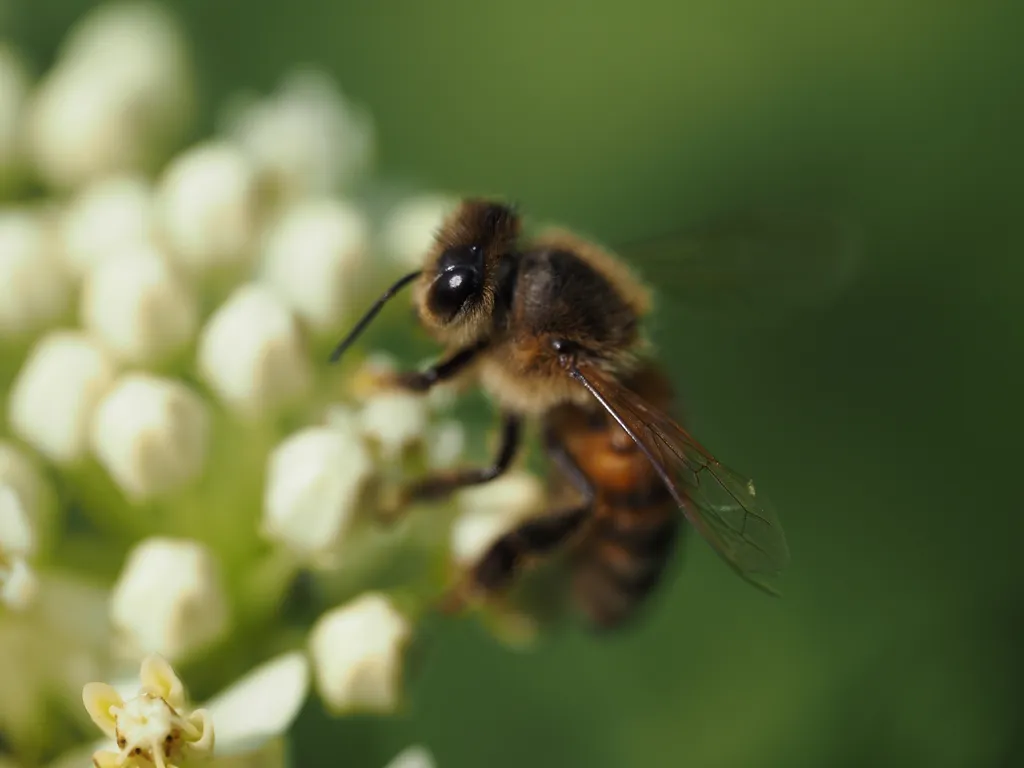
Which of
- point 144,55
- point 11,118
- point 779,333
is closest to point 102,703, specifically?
point 11,118

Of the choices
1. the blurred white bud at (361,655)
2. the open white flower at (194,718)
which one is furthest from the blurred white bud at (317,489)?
the open white flower at (194,718)

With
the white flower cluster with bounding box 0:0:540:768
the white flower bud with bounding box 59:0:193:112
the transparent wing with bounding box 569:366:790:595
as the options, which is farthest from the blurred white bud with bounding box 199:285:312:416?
the white flower bud with bounding box 59:0:193:112

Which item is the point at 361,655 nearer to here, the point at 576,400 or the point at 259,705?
the point at 259,705

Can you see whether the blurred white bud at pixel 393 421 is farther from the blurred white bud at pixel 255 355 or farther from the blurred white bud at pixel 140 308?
the blurred white bud at pixel 140 308

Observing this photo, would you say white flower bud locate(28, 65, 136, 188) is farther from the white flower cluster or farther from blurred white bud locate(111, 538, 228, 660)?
blurred white bud locate(111, 538, 228, 660)

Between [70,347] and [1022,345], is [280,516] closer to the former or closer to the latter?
[70,347]

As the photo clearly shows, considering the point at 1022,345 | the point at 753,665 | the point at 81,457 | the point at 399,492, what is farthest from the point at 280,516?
the point at 1022,345
